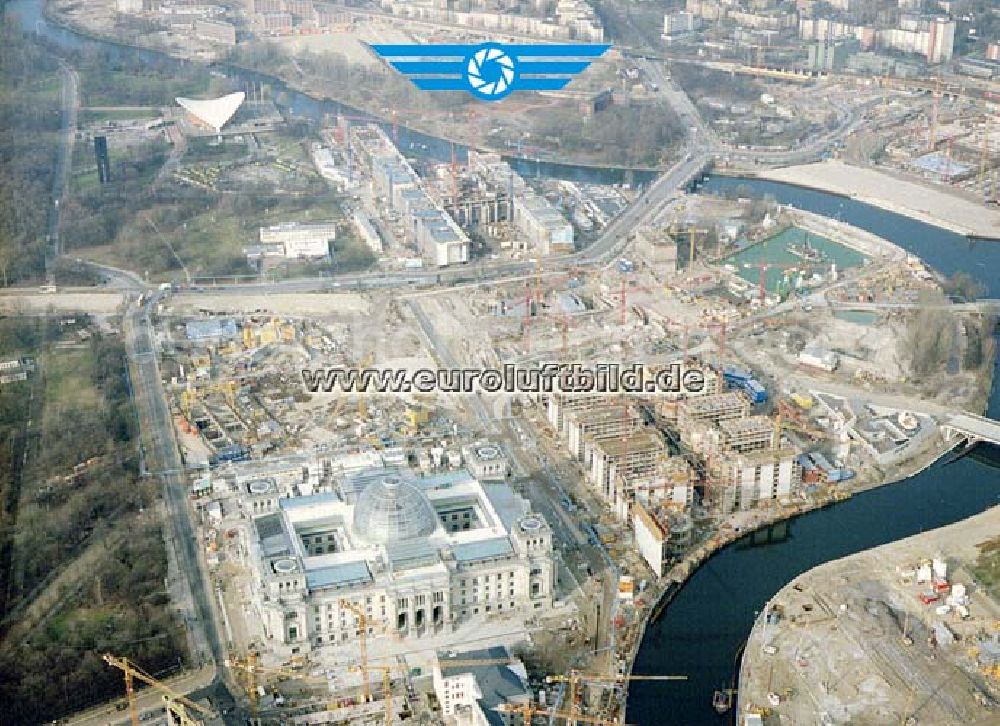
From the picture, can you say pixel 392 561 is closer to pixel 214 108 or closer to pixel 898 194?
pixel 898 194

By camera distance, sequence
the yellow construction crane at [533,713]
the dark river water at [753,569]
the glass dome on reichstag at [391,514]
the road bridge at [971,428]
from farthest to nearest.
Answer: the road bridge at [971,428] < the glass dome on reichstag at [391,514] < the dark river water at [753,569] < the yellow construction crane at [533,713]

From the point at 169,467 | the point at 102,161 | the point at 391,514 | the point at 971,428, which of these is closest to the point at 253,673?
the point at 391,514

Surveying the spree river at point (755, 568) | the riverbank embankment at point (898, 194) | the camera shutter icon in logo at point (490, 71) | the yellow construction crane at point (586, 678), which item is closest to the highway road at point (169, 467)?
the yellow construction crane at point (586, 678)

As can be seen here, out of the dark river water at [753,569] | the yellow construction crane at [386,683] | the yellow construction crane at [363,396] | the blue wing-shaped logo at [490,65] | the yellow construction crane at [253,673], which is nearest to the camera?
the yellow construction crane at [386,683]

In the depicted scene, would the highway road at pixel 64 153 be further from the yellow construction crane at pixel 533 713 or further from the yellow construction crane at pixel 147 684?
the yellow construction crane at pixel 533 713

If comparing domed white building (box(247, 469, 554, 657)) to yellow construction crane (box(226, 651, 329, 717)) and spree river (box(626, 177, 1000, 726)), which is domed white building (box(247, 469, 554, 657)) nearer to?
yellow construction crane (box(226, 651, 329, 717))

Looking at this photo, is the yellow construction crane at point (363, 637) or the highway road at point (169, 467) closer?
the yellow construction crane at point (363, 637)
